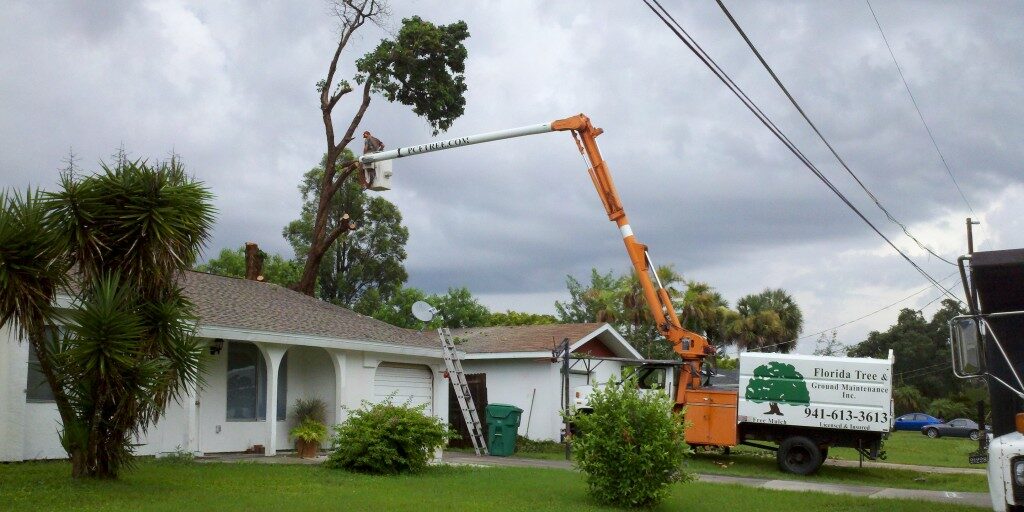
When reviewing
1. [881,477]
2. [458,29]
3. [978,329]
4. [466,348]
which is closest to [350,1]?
[458,29]

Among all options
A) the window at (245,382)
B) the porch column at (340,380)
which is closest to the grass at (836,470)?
the porch column at (340,380)

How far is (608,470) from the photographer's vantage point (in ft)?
43.0

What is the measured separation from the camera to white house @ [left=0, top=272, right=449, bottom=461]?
50.2ft

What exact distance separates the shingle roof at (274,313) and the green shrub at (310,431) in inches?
72.9

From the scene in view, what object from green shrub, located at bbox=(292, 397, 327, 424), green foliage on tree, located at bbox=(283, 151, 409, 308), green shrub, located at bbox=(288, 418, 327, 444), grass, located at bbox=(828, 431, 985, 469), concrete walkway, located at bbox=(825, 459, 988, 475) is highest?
green foliage on tree, located at bbox=(283, 151, 409, 308)

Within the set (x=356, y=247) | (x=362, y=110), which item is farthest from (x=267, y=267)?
(x=362, y=110)

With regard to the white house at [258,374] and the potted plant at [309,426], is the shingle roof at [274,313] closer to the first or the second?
the white house at [258,374]

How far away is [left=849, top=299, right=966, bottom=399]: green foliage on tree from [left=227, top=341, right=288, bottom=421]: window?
51.2 m

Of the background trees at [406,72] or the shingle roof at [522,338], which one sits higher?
the background trees at [406,72]

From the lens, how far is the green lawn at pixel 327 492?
441 inches

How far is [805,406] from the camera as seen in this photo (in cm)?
2038

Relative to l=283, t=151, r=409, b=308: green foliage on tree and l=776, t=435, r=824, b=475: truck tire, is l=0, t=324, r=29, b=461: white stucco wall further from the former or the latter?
l=283, t=151, r=409, b=308: green foliage on tree

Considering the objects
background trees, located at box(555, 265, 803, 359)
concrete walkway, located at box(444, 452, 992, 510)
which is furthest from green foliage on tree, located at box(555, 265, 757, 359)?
concrete walkway, located at box(444, 452, 992, 510)

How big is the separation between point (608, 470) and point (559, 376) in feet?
53.0
